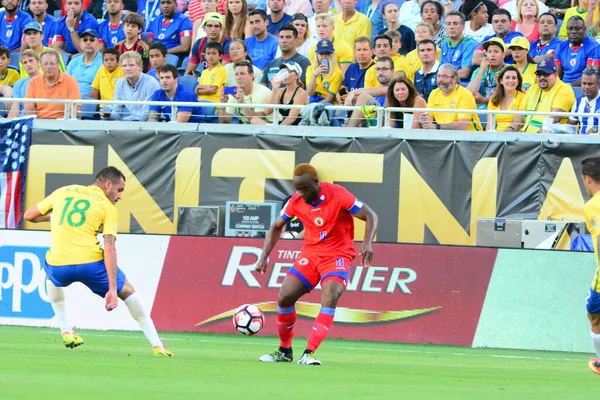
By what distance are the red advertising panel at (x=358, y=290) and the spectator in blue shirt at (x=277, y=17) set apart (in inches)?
258

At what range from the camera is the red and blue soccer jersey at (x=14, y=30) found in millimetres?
23250

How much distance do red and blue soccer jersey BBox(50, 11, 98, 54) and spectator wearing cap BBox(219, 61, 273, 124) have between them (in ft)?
15.3

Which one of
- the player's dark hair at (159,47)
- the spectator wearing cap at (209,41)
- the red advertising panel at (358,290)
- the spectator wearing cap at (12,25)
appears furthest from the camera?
the spectator wearing cap at (12,25)

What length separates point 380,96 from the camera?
19406 mm

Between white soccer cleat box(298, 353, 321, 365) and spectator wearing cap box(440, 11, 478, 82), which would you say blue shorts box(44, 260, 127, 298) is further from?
spectator wearing cap box(440, 11, 478, 82)

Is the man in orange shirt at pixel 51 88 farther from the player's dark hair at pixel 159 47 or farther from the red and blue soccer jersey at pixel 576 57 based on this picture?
the red and blue soccer jersey at pixel 576 57

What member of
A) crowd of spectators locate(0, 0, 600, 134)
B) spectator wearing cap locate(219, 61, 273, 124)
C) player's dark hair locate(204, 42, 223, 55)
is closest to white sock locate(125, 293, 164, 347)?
crowd of spectators locate(0, 0, 600, 134)

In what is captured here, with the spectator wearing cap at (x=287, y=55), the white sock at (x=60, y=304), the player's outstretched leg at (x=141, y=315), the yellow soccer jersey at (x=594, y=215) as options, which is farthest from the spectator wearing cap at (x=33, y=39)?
the yellow soccer jersey at (x=594, y=215)

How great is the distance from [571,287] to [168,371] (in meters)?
8.30

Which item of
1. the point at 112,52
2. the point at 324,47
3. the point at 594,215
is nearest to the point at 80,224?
the point at 594,215

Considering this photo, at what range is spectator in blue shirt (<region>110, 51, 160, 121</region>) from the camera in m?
20.2

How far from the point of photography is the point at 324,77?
19828 mm

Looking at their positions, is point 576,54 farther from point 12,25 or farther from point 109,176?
point 12,25

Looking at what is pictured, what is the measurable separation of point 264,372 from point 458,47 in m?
11.5
